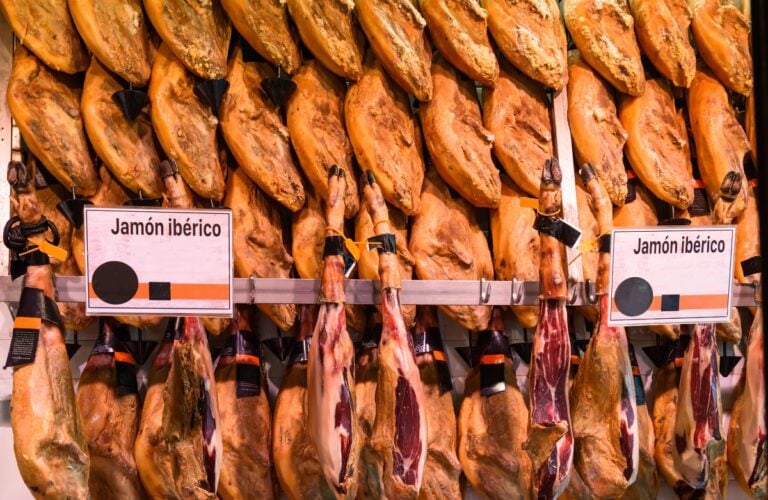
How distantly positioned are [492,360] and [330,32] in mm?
1304

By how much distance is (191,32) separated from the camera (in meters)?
2.71

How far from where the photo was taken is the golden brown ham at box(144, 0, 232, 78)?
2.69 metres

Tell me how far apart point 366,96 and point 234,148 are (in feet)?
1.66

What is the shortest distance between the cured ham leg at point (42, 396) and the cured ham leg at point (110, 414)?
1.01ft

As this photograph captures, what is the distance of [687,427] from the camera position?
2801 mm

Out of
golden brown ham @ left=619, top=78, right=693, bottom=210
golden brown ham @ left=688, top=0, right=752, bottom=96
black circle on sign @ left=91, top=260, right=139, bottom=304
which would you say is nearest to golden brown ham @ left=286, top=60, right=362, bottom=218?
black circle on sign @ left=91, top=260, right=139, bottom=304

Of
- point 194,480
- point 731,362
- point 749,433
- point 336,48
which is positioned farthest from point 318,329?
point 731,362

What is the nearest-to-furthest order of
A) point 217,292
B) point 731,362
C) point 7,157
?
point 217,292, point 7,157, point 731,362

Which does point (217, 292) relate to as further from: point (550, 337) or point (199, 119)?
point (550, 337)

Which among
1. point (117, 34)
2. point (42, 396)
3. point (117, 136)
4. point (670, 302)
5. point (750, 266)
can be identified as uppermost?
point (117, 34)

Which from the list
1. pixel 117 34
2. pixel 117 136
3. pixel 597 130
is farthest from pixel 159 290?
pixel 597 130

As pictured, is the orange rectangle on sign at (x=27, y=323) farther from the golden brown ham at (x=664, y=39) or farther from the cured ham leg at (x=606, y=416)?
the golden brown ham at (x=664, y=39)

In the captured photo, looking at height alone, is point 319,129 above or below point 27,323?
above

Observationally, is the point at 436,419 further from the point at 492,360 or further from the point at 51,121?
the point at 51,121
